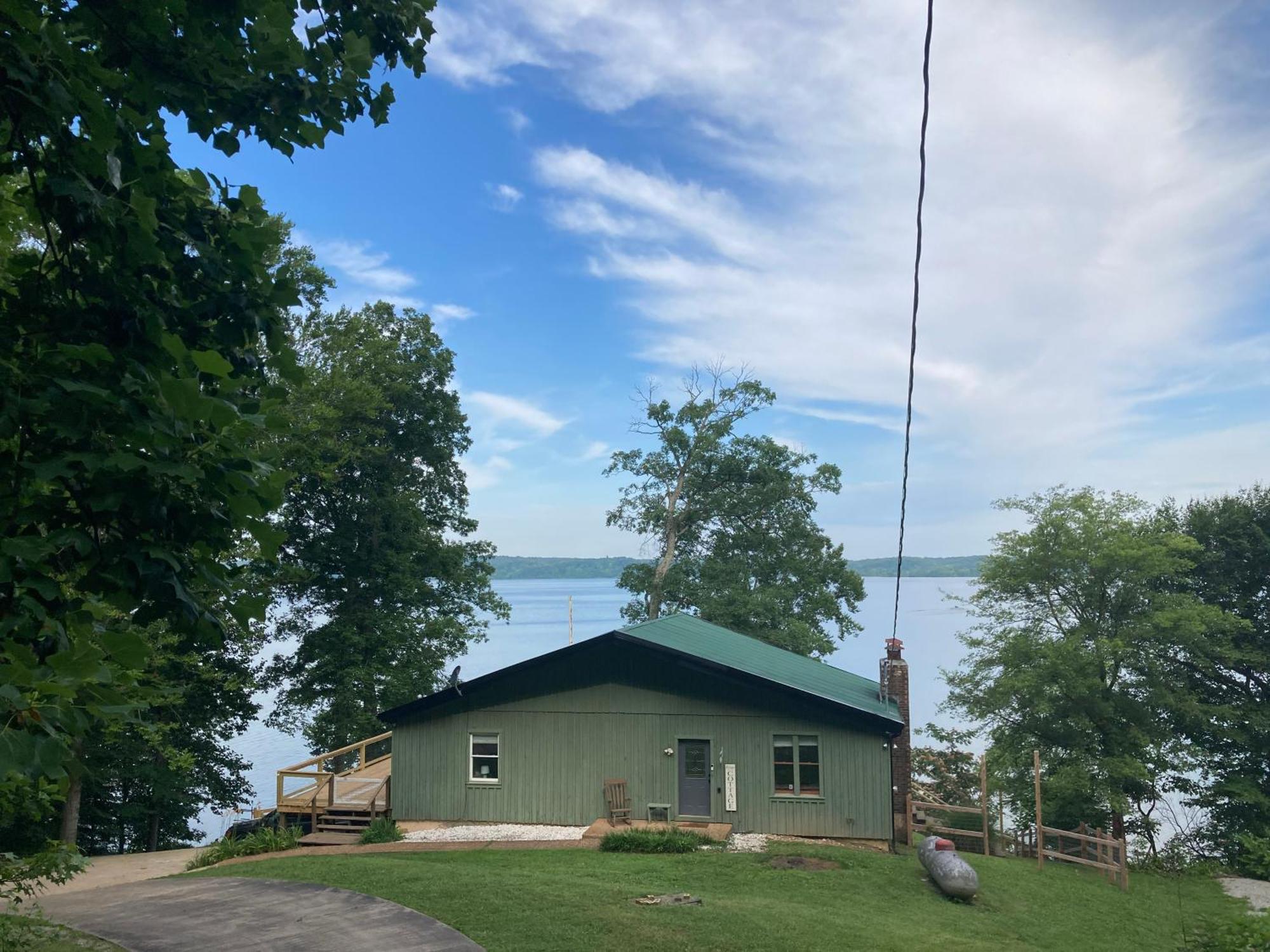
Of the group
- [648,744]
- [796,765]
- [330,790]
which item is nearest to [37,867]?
[330,790]

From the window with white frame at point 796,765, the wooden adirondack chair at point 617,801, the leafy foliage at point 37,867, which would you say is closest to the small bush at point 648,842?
→ the wooden adirondack chair at point 617,801

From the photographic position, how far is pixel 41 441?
14.9ft

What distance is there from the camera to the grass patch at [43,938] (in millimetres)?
7723

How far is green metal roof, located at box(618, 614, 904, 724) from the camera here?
71.0 feet

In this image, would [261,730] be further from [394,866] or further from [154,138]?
[154,138]

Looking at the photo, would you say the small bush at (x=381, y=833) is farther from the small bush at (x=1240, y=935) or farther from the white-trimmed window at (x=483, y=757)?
the small bush at (x=1240, y=935)

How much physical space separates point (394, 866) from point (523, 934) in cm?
524

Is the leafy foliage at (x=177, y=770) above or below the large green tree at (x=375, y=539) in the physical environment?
below

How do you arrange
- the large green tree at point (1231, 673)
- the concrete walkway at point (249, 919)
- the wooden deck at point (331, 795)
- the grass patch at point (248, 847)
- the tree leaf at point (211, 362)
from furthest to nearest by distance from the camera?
the large green tree at point (1231, 673), the wooden deck at point (331, 795), the grass patch at point (248, 847), the concrete walkway at point (249, 919), the tree leaf at point (211, 362)

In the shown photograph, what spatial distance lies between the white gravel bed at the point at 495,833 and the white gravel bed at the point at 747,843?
10.9 feet

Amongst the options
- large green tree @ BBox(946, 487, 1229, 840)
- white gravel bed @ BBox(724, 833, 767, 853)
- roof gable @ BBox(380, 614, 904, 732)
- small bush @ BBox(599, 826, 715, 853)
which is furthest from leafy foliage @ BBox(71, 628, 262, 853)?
large green tree @ BBox(946, 487, 1229, 840)

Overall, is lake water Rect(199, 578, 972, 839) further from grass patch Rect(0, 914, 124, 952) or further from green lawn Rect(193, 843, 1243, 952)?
grass patch Rect(0, 914, 124, 952)

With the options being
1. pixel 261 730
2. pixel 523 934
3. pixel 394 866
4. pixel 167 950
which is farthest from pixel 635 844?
pixel 261 730

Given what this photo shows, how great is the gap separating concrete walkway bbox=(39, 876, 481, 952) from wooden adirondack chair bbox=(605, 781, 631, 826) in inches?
331
